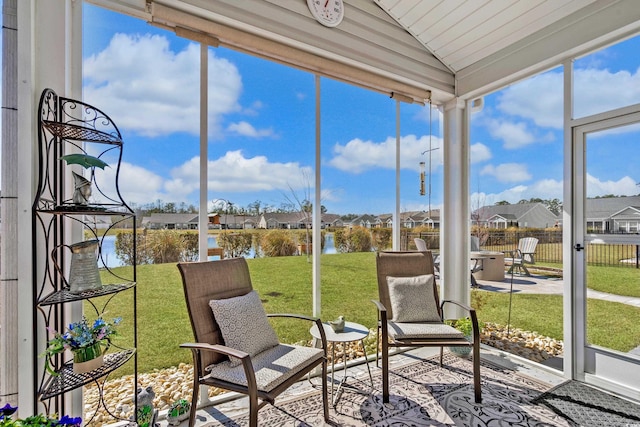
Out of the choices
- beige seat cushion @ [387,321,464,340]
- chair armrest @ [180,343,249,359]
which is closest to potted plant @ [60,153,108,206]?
A: chair armrest @ [180,343,249,359]

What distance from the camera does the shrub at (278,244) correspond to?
112 inches

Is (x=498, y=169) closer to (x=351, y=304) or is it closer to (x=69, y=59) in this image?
(x=351, y=304)

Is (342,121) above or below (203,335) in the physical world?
above

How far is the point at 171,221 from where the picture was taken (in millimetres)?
2438

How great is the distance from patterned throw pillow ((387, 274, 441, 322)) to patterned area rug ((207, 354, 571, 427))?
1.76ft

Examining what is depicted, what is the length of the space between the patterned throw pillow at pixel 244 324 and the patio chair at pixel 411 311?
92 centimetres

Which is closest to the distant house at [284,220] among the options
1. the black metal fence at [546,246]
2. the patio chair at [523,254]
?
the black metal fence at [546,246]

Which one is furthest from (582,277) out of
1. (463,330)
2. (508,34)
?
(508,34)

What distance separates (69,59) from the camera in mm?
2041

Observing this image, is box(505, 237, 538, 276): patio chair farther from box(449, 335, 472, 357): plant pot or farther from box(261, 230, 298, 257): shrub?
box(261, 230, 298, 257): shrub

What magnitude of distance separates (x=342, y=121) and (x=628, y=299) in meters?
2.84

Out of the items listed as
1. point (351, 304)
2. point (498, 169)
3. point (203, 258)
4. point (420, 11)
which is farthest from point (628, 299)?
point (203, 258)

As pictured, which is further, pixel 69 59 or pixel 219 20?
pixel 219 20

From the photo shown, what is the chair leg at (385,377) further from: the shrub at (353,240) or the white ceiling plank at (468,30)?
the white ceiling plank at (468,30)
